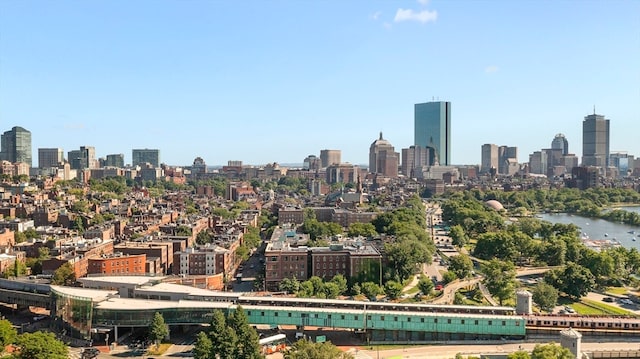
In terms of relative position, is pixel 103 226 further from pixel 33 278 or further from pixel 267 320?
pixel 267 320

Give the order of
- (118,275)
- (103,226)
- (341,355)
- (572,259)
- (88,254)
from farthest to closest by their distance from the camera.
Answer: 1. (103,226)
2. (572,259)
3. (88,254)
4. (118,275)
5. (341,355)

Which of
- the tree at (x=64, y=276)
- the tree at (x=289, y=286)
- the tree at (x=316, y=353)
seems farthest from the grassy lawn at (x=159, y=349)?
the tree at (x=64, y=276)

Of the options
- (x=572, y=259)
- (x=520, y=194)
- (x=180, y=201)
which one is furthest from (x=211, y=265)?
(x=520, y=194)

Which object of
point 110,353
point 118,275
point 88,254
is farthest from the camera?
point 88,254

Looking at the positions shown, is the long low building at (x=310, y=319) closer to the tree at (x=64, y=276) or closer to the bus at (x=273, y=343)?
the bus at (x=273, y=343)

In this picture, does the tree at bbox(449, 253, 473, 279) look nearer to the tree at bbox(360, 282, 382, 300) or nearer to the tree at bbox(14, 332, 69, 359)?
the tree at bbox(360, 282, 382, 300)

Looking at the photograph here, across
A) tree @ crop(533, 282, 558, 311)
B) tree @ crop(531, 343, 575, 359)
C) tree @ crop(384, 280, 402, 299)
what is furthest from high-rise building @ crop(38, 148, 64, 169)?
tree @ crop(531, 343, 575, 359)

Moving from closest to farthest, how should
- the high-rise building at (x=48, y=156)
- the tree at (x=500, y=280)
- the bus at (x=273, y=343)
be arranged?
the bus at (x=273, y=343)
the tree at (x=500, y=280)
the high-rise building at (x=48, y=156)
